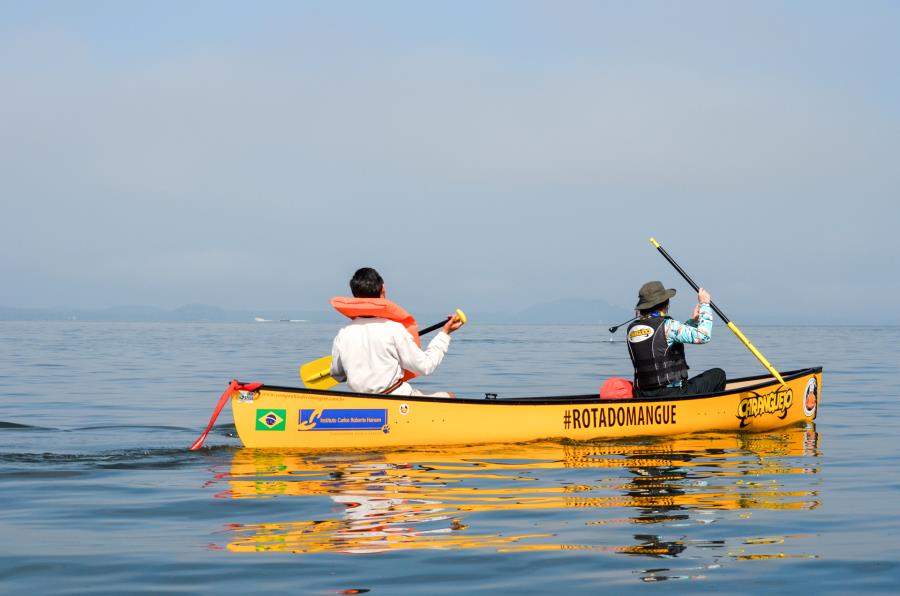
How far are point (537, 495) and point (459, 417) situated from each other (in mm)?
2590

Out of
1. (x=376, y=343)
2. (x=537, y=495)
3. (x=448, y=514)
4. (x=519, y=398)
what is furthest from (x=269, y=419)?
(x=448, y=514)

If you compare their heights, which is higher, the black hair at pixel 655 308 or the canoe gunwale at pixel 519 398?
the black hair at pixel 655 308

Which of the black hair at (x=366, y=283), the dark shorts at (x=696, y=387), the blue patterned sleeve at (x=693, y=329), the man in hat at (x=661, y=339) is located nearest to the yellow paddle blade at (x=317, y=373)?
the black hair at (x=366, y=283)

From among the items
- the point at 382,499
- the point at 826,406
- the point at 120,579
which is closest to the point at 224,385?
the point at 826,406

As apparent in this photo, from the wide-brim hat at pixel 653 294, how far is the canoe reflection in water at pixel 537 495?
144 centimetres

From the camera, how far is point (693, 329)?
10.8 m

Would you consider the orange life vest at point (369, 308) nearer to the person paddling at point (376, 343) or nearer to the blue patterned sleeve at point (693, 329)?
the person paddling at point (376, 343)

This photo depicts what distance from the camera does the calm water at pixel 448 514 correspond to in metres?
5.39

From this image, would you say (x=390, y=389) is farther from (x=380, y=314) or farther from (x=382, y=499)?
(x=382, y=499)

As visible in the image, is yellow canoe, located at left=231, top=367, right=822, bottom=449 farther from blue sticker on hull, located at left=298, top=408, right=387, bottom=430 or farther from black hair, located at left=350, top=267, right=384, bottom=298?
black hair, located at left=350, top=267, right=384, bottom=298

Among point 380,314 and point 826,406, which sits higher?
point 380,314

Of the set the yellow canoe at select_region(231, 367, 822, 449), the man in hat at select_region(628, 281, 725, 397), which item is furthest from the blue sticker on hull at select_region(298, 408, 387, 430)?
the man in hat at select_region(628, 281, 725, 397)

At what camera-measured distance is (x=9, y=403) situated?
16.5 meters

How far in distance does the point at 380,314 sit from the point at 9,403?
9412 mm
